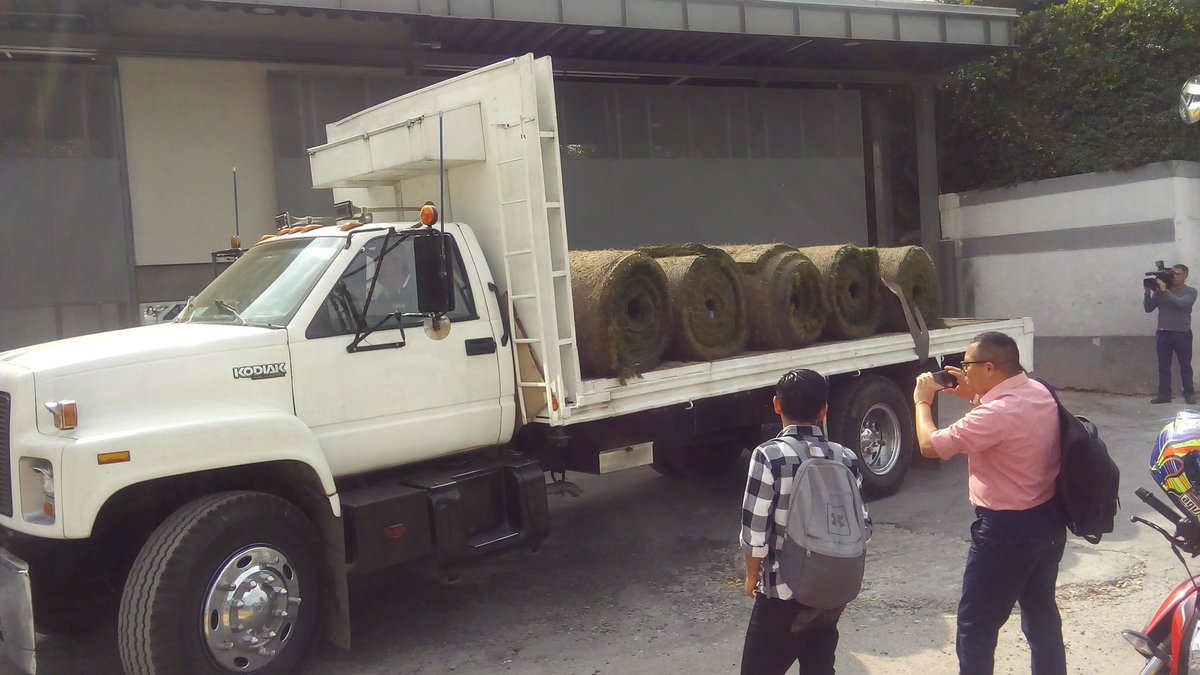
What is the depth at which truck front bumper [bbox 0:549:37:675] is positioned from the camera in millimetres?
3842

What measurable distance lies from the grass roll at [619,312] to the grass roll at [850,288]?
1720 millimetres

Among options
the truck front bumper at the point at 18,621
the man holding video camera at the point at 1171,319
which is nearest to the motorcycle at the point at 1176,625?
the truck front bumper at the point at 18,621

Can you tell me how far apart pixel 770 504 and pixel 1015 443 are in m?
1.05

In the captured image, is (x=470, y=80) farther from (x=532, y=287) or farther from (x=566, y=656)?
(x=566, y=656)

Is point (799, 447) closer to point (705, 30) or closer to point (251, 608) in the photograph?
point (251, 608)

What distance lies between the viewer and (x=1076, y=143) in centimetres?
1305

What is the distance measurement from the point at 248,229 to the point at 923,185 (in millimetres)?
9899

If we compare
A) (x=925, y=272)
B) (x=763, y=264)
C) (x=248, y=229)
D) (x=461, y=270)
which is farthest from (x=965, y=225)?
(x=461, y=270)

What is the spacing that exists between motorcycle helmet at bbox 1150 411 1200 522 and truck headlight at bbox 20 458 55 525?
4171mm

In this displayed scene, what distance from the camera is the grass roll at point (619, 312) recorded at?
18.4 ft

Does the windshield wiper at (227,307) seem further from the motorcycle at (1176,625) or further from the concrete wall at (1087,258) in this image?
the concrete wall at (1087,258)

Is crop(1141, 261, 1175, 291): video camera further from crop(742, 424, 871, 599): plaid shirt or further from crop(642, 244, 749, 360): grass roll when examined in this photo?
crop(742, 424, 871, 599): plaid shirt

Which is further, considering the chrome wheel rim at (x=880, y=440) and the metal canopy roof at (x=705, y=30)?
the metal canopy roof at (x=705, y=30)

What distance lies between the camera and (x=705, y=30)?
1169cm
